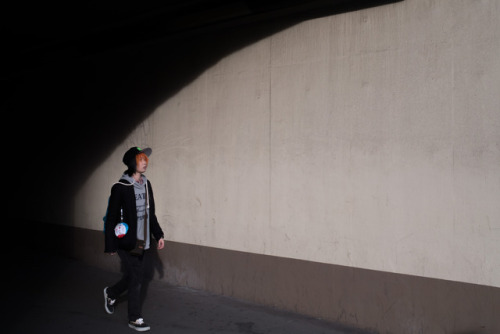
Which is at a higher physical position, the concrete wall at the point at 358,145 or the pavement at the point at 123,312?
the concrete wall at the point at 358,145

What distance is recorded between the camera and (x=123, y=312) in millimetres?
6477

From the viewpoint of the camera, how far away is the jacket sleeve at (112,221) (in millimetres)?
5551

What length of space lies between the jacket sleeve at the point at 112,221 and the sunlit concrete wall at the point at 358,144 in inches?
70.8

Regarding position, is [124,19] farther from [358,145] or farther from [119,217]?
[358,145]

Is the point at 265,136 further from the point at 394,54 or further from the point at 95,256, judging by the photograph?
the point at 95,256

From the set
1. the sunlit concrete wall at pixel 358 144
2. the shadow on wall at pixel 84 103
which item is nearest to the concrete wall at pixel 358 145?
the sunlit concrete wall at pixel 358 144

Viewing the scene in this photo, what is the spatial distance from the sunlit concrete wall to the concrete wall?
0.04 feet

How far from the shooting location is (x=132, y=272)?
5629 millimetres

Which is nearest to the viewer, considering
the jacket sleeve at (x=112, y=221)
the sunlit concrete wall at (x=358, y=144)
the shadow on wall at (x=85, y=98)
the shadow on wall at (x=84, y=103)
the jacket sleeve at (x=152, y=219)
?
the sunlit concrete wall at (x=358, y=144)

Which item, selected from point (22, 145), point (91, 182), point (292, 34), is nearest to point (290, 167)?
point (292, 34)

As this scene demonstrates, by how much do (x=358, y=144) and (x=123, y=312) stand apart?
141 inches

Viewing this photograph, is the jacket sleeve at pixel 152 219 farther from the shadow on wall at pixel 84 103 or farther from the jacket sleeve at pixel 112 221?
the shadow on wall at pixel 84 103

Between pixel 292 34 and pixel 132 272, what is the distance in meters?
3.37

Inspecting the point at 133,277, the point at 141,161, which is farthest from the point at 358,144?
the point at 133,277
